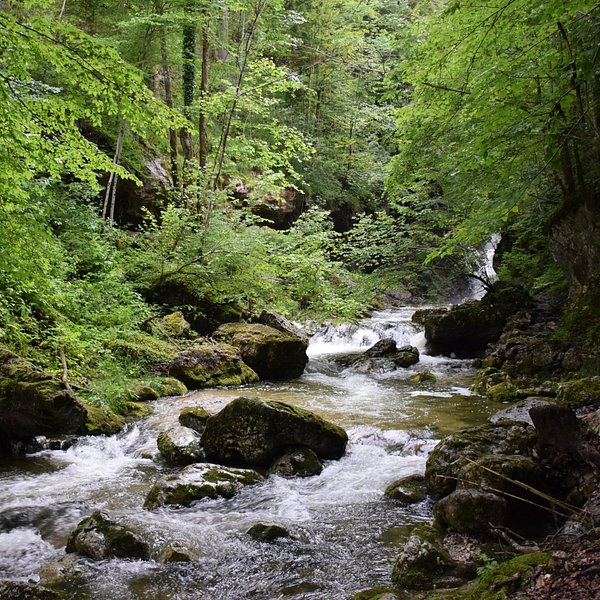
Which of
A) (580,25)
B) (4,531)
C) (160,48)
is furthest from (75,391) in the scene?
(160,48)

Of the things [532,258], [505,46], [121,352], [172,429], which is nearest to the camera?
[505,46]

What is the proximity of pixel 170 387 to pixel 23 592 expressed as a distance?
268 inches

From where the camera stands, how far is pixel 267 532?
4.72 metres

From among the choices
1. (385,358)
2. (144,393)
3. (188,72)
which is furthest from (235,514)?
(188,72)

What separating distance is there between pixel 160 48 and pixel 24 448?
13.6 meters

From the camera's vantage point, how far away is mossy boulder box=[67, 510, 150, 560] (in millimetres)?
4277

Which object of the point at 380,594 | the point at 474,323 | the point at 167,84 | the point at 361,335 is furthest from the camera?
the point at 361,335

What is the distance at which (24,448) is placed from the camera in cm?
685

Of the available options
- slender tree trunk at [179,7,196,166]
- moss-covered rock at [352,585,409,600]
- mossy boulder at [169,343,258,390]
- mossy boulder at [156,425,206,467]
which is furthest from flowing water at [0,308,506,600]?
slender tree trunk at [179,7,196,166]

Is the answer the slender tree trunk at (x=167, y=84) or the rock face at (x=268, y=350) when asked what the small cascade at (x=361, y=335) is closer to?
the rock face at (x=268, y=350)

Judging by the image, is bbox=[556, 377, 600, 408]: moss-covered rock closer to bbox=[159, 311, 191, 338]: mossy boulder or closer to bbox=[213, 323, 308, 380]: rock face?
bbox=[213, 323, 308, 380]: rock face

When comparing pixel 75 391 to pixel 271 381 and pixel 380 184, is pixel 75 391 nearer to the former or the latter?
pixel 271 381

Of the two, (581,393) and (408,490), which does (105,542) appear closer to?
(408,490)

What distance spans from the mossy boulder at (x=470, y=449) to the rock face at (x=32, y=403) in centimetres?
511
